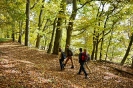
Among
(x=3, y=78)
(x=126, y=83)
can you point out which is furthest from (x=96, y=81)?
(x=3, y=78)

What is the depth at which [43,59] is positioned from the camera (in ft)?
61.2

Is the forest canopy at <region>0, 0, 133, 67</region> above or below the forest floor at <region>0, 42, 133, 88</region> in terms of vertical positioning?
above

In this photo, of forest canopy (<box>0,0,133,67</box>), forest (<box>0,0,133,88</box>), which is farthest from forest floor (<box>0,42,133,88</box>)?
forest canopy (<box>0,0,133,67</box>)

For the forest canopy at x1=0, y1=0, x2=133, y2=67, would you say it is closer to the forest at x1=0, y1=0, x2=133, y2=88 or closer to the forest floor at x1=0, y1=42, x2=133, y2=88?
the forest at x1=0, y1=0, x2=133, y2=88

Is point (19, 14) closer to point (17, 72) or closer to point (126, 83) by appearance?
point (17, 72)

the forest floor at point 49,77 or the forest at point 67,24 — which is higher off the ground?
the forest at point 67,24

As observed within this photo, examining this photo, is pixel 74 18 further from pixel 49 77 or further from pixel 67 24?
pixel 49 77

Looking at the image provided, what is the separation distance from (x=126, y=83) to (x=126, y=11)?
11.1 meters

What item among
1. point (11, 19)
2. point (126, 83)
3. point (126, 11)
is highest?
point (126, 11)

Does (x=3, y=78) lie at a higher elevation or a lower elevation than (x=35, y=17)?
lower

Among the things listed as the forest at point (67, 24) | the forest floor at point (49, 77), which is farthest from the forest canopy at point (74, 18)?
the forest floor at point (49, 77)

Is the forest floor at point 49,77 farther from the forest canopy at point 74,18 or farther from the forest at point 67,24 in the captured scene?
the forest canopy at point 74,18

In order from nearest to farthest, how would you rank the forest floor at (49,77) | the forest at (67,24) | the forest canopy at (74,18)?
the forest floor at (49,77) < the forest at (67,24) < the forest canopy at (74,18)

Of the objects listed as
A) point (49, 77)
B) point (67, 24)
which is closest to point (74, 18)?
point (67, 24)
